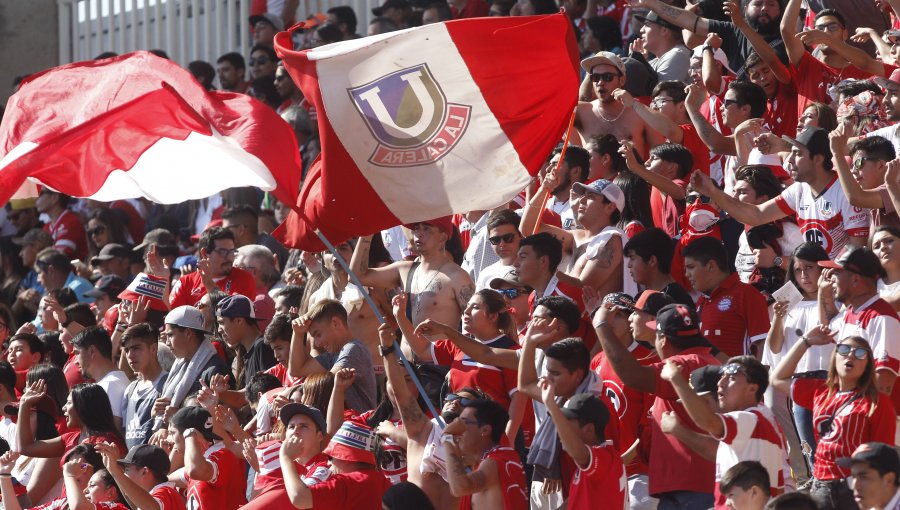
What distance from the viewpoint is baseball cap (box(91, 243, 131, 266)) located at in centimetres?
1464

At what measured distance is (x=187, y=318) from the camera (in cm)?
1109

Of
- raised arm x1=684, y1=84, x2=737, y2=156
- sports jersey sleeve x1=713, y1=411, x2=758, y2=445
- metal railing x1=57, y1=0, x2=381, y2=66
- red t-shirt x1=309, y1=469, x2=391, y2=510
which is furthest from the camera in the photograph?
metal railing x1=57, y1=0, x2=381, y2=66

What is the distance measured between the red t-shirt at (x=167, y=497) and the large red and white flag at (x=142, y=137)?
1.70 m

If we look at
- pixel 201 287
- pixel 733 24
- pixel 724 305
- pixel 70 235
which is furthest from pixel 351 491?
pixel 70 235

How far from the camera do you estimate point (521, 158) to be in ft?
30.7

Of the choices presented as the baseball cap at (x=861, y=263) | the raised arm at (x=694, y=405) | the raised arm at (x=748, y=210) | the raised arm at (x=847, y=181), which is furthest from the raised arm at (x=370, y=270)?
the raised arm at (x=694, y=405)

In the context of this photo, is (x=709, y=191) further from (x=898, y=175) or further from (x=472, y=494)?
(x=472, y=494)

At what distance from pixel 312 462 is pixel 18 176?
2437 mm

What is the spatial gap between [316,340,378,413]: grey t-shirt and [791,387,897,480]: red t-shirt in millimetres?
3111

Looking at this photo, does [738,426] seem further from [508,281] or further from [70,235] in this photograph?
[70,235]

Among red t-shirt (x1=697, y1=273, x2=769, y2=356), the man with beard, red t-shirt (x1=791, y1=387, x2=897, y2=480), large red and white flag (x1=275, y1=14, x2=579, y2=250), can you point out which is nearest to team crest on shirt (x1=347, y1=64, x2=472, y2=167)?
large red and white flag (x1=275, y1=14, x2=579, y2=250)

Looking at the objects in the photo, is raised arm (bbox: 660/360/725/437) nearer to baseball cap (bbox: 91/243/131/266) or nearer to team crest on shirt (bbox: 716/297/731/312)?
team crest on shirt (bbox: 716/297/731/312)

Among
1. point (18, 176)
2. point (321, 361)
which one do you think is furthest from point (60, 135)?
point (321, 361)

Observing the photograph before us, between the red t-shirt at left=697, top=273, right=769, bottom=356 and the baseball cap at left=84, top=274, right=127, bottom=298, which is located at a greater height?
the red t-shirt at left=697, top=273, right=769, bottom=356
